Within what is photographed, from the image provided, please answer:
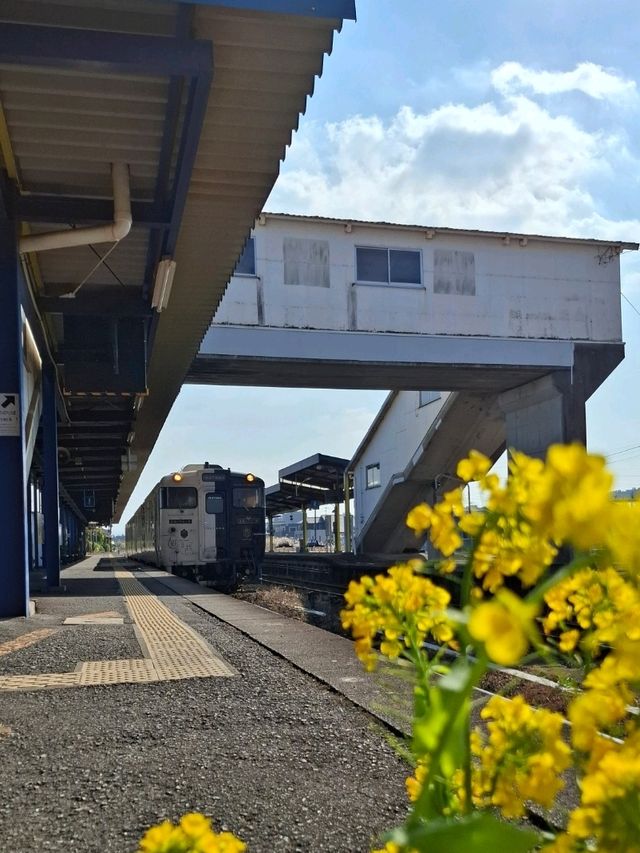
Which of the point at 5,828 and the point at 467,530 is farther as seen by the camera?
the point at 5,828

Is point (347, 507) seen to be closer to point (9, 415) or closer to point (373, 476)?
point (373, 476)

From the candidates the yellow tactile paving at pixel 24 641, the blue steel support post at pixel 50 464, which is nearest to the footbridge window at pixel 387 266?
the blue steel support post at pixel 50 464

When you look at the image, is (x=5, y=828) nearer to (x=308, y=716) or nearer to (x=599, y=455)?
(x=308, y=716)

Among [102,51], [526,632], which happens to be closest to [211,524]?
[102,51]

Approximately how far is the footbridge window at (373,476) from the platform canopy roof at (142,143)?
46.6 feet

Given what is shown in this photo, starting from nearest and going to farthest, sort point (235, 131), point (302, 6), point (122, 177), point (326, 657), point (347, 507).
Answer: point (302, 6), point (326, 657), point (235, 131), point (122, 177), point (347, 507)

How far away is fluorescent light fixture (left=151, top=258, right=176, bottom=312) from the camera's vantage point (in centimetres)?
827

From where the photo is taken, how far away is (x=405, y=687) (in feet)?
14.8

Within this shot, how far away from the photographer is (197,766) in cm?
312

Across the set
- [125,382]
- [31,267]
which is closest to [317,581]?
[125,382]

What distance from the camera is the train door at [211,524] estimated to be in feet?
62.7

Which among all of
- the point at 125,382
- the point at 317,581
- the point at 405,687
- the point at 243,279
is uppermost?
the point at 243,279

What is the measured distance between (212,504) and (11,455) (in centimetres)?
1163

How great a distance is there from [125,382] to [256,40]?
6.83 m
